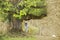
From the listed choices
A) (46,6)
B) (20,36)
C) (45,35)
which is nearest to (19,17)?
(20,36)

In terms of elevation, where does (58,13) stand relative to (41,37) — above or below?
above

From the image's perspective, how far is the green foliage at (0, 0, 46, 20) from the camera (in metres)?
3.92

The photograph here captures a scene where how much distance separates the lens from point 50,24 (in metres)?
4.31

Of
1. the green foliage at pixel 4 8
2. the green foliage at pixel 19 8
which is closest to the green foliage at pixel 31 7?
the green foliage at pixel 19 8

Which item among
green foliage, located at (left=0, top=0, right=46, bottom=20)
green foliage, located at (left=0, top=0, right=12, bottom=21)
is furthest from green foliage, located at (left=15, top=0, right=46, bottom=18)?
green foliage, located at (left=0, top=0, right=12, bottom=21)

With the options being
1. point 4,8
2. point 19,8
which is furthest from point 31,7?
point 4,8

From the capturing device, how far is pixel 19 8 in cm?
403

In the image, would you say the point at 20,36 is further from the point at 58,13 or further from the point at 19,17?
the point at 58,13

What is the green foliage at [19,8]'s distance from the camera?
3924 mm

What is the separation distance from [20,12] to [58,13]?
1.14 metres

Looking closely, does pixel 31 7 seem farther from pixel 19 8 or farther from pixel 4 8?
pixel 4 8

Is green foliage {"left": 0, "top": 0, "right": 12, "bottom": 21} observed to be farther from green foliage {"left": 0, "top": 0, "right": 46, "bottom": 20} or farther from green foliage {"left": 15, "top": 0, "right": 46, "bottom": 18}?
green foliage {"left": 15, "top": 0, "right": 46, "bottom": 18}

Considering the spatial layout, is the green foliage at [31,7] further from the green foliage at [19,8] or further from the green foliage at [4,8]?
the green foliage at [4,8]

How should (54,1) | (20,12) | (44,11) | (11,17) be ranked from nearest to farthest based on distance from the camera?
1. (20,12)
2. (11,17)
3. (44,11)
4. (54,1)
